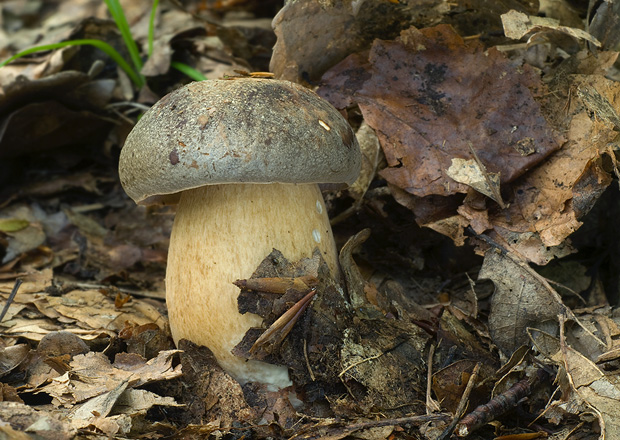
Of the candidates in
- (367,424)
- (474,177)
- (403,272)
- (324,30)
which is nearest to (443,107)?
(474,177)

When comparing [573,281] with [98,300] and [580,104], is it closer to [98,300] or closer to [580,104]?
[580,104]

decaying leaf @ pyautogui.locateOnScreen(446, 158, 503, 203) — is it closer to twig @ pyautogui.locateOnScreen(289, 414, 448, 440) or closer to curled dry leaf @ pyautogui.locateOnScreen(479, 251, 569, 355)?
curled dry leaf @ pyautogui.locateOnScreen(479, 251, 569, 355)

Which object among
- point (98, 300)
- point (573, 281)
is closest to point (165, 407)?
point (98, 300)

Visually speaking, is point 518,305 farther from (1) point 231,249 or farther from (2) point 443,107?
(1) point 231,249

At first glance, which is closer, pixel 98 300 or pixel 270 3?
pixel 98 300

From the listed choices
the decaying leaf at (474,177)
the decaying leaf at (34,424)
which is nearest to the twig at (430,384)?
the decaying leaf at (474,177)

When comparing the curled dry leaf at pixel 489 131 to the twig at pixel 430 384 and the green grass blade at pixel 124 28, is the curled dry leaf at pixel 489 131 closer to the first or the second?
the twig at pixel 430 384
